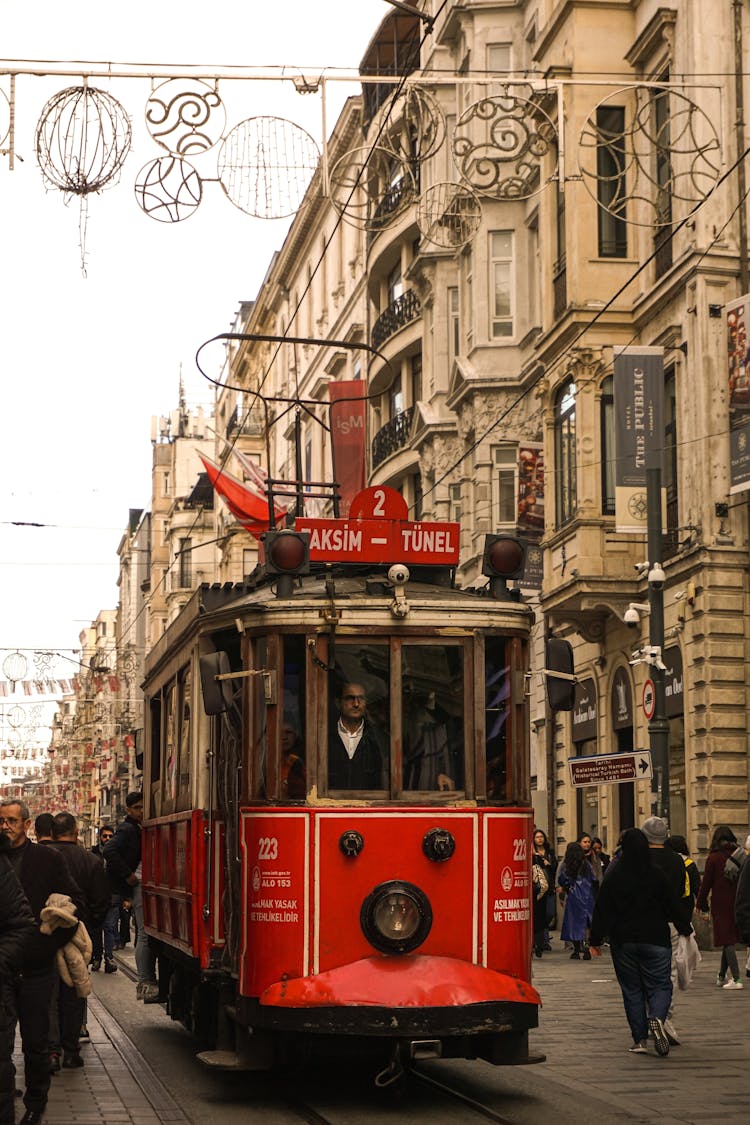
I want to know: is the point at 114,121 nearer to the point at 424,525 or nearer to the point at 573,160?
the point at 424,525

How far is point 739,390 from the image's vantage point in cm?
2648

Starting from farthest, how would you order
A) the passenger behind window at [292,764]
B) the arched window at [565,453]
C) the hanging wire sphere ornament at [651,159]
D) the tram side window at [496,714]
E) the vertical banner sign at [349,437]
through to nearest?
the vertical banner sign at [349,437], the arched window at [565,453], the hanging wire sphere ornament at [651,159], the tram side window at [496,714], the passenger behind window at [292,764]

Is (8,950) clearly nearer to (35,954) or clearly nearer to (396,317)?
(35,954)

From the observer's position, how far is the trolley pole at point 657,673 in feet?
74.9

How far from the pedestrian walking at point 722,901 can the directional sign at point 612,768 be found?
4.93 ft

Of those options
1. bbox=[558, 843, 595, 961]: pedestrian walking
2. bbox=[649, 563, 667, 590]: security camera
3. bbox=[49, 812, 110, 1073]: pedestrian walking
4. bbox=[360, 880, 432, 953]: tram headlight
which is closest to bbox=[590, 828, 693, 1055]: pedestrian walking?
bbox=[360, 880, 432, 953]: tram headlight

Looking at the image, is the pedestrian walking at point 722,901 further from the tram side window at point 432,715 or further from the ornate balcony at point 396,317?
the ornate balcony at point 396,317

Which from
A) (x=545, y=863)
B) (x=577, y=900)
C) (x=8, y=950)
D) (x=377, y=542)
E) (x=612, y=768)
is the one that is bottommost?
(x=577, y=900)

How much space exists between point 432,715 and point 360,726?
434mm

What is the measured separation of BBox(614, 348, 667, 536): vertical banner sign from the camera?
28125 millimetres

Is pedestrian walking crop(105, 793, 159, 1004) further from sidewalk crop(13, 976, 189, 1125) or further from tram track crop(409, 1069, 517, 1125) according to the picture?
tram track crop(409, 1069, 517, 1125)

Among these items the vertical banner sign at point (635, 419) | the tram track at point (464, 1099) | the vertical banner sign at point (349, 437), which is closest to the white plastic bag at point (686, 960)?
the tram track at point (464, 1099)

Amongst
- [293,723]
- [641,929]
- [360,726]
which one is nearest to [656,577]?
[641,929]

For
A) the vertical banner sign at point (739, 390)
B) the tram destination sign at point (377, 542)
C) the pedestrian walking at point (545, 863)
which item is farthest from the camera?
the vertical banner sign at point (739, 390)
